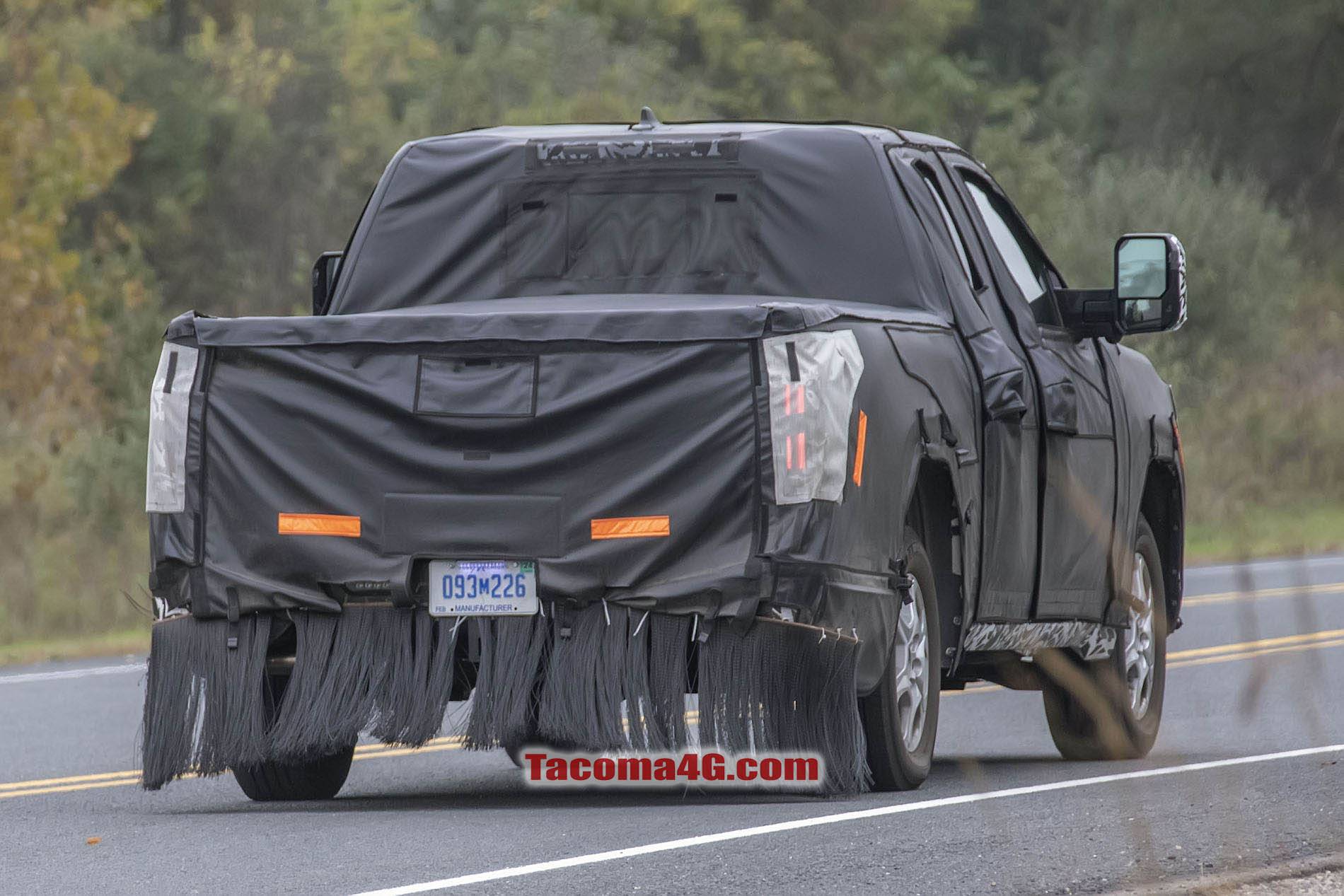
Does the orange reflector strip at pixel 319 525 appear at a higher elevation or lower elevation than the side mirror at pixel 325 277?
lower

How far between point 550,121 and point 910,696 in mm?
33808

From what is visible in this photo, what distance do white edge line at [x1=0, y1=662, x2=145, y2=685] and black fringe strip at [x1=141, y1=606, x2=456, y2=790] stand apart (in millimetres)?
7526

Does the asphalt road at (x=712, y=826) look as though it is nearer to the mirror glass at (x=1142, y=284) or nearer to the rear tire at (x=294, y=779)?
the rear tire at (x=294, y=779)

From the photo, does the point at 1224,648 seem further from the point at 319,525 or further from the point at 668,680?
the point at 319,525

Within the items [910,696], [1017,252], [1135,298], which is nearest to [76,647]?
[1017,252]

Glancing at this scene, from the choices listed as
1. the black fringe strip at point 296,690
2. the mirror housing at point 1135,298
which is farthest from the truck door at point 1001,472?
the black fringe strip at point 296,690

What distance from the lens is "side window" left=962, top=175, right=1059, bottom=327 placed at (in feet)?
34.1

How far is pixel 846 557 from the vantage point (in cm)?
820

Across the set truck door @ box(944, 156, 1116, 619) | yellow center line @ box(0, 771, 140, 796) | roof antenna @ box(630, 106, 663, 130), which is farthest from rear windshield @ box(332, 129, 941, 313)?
yellow center line @ box(0, 771, 140, 796)

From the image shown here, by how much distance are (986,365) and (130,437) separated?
1915cm

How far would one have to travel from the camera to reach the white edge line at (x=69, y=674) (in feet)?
52.5

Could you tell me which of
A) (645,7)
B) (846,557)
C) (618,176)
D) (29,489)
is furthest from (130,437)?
(645,7)

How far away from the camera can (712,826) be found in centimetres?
802

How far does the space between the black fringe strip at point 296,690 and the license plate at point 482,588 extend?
0.07m
